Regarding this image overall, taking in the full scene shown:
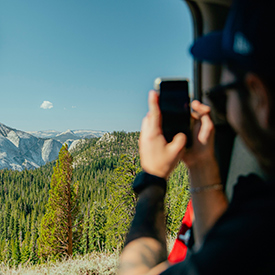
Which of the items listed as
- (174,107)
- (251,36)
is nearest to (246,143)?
(251,36)

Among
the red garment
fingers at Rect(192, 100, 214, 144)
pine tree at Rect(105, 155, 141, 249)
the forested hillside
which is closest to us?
fingers at Rect(192, 100, 214, 144)

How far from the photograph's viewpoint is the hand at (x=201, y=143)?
1.04 meters

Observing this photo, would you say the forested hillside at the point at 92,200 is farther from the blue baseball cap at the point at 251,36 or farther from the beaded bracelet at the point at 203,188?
the blue baseball cap at the point at 251,36

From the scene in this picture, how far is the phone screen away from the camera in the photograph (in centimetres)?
93

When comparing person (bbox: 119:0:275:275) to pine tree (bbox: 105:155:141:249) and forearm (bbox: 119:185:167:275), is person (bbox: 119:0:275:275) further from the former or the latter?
pine tree (bbox: 105:155:141:249)

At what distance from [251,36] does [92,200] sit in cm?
9102

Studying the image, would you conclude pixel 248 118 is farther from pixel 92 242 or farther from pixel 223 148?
pixel 92 242

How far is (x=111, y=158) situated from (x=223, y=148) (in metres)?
152

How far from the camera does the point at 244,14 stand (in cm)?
57

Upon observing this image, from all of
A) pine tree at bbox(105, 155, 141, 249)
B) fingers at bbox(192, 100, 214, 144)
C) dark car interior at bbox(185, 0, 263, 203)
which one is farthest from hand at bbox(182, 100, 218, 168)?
pine tree at bbox(105, 155, 141, 249)

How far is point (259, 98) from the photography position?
0.56 m

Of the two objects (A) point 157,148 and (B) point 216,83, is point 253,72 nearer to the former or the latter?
(A) point 157,148

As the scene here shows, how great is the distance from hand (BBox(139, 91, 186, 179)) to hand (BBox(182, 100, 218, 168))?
13 centimetres

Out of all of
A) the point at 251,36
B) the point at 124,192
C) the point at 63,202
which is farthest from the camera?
the point at 63,202
